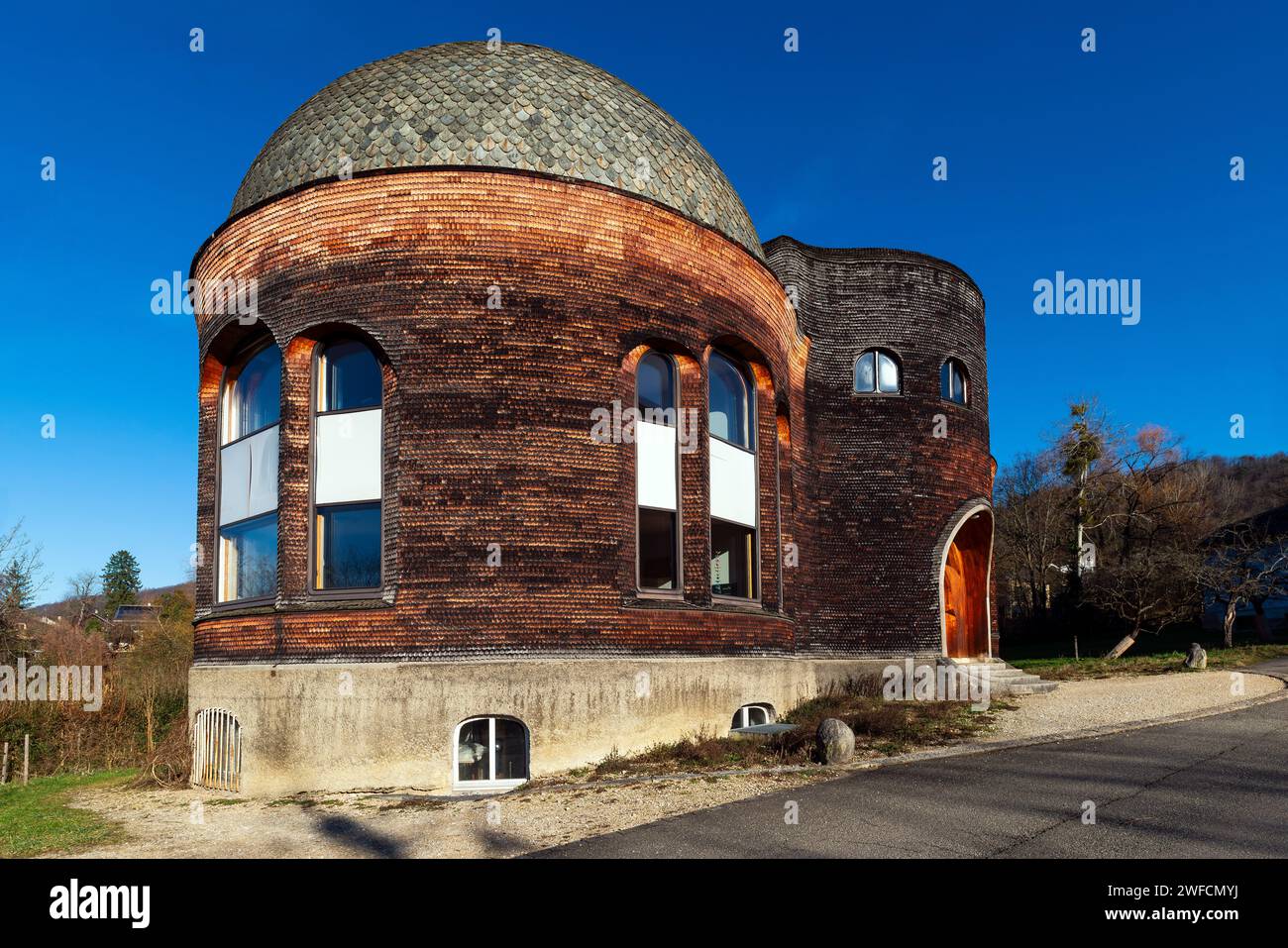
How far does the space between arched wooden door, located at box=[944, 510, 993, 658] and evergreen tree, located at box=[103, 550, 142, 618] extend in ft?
232

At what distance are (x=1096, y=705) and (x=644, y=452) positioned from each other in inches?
344

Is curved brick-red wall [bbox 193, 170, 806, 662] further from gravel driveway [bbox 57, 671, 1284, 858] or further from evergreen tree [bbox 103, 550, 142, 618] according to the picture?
evergreen tree [bbox 103, 550, 142, 618]

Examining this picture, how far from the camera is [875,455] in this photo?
1900 centimetres

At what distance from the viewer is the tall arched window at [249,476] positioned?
13.5 meters

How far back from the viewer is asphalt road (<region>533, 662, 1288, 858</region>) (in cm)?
741

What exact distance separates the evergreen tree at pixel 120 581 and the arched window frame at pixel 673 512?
72306 millimetres

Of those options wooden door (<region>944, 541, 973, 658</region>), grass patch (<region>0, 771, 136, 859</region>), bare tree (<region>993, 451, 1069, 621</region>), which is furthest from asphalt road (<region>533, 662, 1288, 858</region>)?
bare tree (<region>993, 451, 1069, 621</region>)

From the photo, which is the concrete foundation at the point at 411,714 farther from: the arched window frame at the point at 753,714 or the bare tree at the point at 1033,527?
the bare tree at the point at 1033,527

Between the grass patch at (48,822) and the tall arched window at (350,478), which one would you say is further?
the tall arched window at (350,478)

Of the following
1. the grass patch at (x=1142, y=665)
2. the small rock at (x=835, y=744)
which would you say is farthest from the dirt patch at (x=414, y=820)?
the grass patch at (x=1142, y=665)

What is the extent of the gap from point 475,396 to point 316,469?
249 cm

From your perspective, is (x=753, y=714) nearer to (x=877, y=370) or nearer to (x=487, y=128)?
(x=877, y=370)

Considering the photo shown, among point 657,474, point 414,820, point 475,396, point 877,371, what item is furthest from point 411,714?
point 877,371
